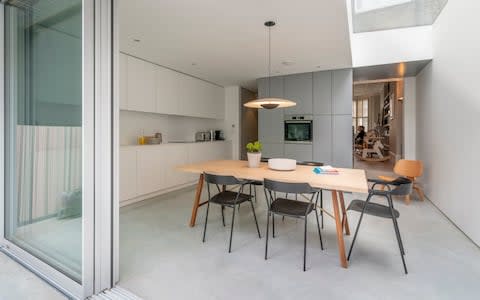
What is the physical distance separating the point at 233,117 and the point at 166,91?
2.12 meters

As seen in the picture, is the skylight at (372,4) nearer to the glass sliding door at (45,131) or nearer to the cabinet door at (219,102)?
the cabinet door at (219,102)

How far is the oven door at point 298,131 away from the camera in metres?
4.95

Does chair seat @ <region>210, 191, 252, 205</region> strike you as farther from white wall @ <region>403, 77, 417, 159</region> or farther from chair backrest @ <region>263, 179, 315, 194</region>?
white wall @ <region>403, 77, 417, 159</region>

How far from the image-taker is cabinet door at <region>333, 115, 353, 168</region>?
4605 millimetres

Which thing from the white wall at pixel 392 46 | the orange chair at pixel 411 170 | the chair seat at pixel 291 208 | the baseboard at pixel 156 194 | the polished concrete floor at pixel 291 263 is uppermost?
the white wall at pixel 392 46

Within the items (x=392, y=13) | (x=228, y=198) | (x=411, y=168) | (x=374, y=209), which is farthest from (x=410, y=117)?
(x=228, y=198)

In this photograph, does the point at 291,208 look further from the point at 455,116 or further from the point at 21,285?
the point at 455,116

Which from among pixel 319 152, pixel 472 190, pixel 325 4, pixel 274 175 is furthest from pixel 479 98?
pixel 319 152

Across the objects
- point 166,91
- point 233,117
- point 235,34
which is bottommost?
point 233,117

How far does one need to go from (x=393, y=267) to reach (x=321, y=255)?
22.6 inches

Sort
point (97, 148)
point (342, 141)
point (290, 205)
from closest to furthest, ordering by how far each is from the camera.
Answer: point (97, 148)
point (290, 205)
point (342, 141)

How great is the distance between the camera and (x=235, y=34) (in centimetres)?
300

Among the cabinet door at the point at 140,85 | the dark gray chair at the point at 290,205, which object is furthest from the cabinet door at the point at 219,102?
the dark gray chair at the point at 290,205

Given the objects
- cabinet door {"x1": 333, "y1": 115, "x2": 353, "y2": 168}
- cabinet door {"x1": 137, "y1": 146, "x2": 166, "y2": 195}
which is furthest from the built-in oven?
cabinet door {"x1": 137, "y1": 146, "x2": 166, "y2": 195}
